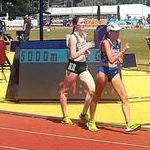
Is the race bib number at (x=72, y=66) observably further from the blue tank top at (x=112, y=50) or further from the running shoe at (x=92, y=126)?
the running shoe at (x=92, y=126)

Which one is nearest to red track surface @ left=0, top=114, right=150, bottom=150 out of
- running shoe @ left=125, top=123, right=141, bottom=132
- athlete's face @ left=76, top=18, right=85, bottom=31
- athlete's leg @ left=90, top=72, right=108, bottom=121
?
running shoe @ left=125, top=123, right=141, bottom=132

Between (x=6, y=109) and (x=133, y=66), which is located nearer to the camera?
(x=6, y=109)

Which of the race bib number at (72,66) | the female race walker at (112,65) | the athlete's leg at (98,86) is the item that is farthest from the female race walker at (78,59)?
the female race walker at (112,65)

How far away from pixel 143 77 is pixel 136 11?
9826cm

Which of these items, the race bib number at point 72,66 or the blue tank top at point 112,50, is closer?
the blue tank top at point 112,50

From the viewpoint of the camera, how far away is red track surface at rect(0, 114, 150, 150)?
7977 mm

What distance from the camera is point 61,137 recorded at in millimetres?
8633

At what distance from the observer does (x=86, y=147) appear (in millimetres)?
7930

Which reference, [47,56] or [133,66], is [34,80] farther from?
[133,66]

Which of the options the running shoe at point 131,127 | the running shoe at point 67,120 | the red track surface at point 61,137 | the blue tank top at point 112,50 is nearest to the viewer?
the red track surface at point 61,137

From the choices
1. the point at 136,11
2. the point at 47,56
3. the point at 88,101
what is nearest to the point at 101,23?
the point at 47,56

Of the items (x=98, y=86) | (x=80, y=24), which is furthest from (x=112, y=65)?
(x=80, y=24)

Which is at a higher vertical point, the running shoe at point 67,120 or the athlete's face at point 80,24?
the athlete's face at point 80,24

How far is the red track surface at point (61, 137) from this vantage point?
7.98m
